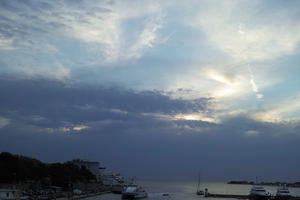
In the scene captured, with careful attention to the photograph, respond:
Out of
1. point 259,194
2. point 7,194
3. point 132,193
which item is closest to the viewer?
point 7,194

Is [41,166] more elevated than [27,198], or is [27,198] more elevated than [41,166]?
[41,166]

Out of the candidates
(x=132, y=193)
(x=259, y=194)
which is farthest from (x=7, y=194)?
(x=259, y=194)

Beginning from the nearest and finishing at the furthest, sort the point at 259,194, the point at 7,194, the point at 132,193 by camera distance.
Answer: the point at 7,194, the point at 259,194, the point at 132,193

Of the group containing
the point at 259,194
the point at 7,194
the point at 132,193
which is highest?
the point at 259,194

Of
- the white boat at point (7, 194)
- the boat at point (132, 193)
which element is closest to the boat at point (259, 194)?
the boat at point (132, 193)

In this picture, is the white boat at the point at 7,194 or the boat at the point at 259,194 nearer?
the white boat at the point at 7,194

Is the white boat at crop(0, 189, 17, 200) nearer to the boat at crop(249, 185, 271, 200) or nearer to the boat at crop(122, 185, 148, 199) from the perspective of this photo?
the boat at crop(122, 185, 148, 199)

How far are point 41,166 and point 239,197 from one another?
58.4 metres

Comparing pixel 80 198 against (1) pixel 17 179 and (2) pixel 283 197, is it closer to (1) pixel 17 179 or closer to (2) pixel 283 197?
(1) pixel 17 179

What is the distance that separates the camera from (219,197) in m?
97.9

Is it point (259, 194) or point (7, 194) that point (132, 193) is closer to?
point (259, 194)

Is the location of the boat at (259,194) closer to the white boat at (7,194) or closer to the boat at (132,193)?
the boat at (132,193)

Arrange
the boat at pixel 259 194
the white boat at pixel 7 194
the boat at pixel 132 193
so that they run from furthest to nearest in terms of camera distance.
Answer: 1. the boat at pixel 132 193
2. the boat at pixel 259 194
3. the white boat at pixel 7 194

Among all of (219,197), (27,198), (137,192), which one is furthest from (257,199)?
(27,198)
